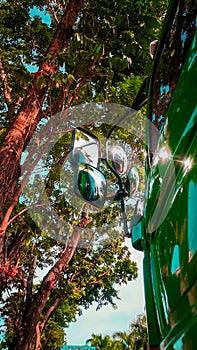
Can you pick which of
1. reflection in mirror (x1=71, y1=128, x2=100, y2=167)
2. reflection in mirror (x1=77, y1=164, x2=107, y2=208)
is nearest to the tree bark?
reflection in mirror (x1=71, y1=128, x2=100, y2=167)

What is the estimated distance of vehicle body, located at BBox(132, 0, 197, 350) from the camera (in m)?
0.83

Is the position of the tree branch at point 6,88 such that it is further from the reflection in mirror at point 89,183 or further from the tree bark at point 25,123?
the reflection in mirror at point 89,183

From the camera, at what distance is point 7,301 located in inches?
508

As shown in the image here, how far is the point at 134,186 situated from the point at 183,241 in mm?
906

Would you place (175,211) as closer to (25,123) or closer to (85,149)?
(85,149)

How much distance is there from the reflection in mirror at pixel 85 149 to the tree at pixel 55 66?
320 cm

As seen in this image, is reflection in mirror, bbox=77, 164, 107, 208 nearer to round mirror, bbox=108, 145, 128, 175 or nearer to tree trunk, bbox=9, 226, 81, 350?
round mirror, bbox=108, 145, 128, 175

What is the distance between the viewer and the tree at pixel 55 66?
5211 mm

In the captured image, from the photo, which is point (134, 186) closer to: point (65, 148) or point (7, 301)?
point (65, 148)

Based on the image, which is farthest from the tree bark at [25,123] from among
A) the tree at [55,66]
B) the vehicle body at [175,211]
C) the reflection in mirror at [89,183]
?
the vehicle body at [175,211]

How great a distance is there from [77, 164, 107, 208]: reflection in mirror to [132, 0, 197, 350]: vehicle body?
192 millimetres

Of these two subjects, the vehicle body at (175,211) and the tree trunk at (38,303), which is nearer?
the vehicle body at (175,211)

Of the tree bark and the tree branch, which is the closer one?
the tree bark

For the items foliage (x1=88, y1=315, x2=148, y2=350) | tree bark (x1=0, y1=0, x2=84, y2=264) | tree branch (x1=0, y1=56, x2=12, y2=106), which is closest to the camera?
tree bark (x1=0, y1=0, x2=84, y2=264)
